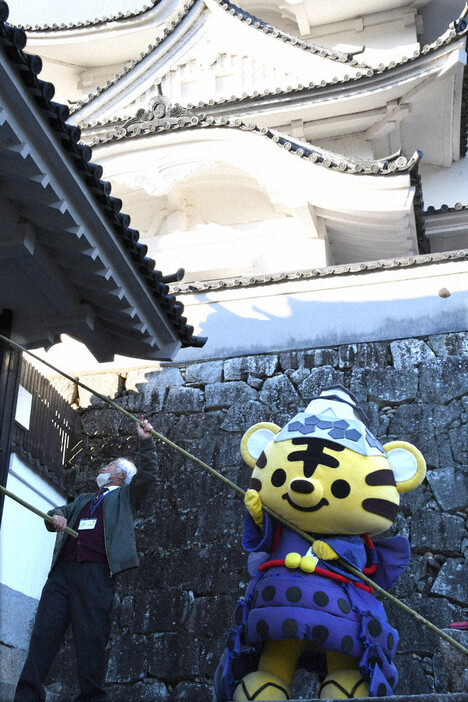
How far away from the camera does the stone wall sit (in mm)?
5863

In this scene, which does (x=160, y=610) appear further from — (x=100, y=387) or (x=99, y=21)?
(x=99, y=21)

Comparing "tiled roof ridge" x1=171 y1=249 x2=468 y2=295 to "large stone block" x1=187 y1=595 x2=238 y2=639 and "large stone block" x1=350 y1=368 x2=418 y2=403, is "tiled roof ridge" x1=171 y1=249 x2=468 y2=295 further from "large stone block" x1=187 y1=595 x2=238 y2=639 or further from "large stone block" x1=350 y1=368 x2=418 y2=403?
"large stone block" x1=187 y1=595 x2=238 y2=639

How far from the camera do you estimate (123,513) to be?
16.2 ft

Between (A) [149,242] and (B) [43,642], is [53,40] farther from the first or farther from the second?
(B) [43,642]

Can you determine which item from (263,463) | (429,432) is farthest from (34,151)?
(429,432)

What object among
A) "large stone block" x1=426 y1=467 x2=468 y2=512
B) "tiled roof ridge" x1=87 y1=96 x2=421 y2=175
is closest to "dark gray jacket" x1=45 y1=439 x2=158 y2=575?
"large stone block" x1=426 y1=467 x2=468 y2=512

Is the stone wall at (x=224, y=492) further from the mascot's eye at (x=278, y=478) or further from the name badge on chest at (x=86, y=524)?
the mascot's eye at (x=278, y=478)

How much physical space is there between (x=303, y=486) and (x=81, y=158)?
2031 millimetres

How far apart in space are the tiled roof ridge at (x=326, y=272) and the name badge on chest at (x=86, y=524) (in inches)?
130

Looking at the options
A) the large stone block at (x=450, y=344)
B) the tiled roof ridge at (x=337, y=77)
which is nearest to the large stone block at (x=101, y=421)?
the large stone block at (x=450, y=344)

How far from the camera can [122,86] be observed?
1109 cm

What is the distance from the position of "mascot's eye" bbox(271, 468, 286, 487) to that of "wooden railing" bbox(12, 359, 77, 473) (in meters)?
2.38

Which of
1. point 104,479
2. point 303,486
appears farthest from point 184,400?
point 303,486

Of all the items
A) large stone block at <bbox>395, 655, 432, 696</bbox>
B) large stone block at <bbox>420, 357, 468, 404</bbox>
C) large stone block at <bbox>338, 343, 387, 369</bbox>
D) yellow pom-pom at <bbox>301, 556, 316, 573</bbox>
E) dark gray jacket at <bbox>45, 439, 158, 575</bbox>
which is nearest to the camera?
yellow pom-pom at <bbox>301, 556, 316, 573</bbox>
